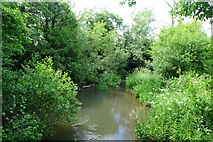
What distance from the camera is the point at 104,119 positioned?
959 cm

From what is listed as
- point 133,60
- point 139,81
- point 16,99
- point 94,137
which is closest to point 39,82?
point 16,99

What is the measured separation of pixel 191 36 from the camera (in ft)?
39.9

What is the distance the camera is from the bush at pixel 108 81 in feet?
55.9

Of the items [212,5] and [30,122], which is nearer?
[212,5]

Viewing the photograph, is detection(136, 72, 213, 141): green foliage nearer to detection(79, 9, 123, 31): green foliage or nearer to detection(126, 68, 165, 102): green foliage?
detection(126, 68, 165, 102): green foliage

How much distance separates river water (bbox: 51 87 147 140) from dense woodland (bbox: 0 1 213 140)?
471 mm

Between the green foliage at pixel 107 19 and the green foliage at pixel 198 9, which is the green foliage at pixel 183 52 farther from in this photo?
the green foliage at pixel 107 19

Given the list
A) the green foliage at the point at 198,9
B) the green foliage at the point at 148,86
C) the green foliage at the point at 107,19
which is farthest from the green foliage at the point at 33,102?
the green foliage at the point at 107,19

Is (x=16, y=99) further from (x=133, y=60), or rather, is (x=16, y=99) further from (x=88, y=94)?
(x=133, y=60)

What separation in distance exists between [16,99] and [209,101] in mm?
4447

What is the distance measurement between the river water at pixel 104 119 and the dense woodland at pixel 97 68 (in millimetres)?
471

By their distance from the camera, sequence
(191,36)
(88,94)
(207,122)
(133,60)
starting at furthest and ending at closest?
(133,60) < (88,94) < (191,36) < (207,122)

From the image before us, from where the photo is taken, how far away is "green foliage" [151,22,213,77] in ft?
38.9

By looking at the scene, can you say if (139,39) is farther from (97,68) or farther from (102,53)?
(97,68)
